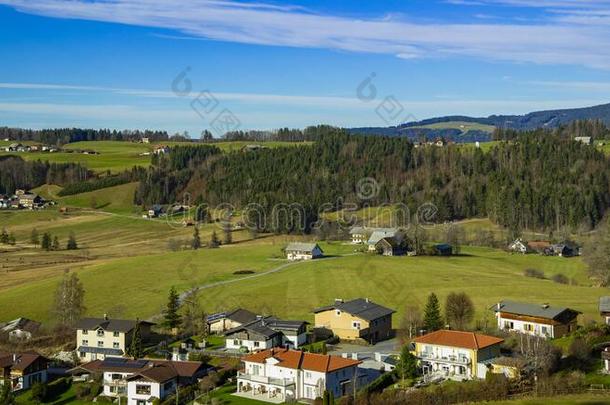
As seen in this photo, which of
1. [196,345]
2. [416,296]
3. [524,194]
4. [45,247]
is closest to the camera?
[196,345]

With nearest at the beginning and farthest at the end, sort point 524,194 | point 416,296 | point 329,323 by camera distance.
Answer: point 329,323
point 416,296
point 524,194

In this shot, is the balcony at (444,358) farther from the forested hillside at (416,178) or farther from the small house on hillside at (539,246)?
the forested hillside at (416,178)

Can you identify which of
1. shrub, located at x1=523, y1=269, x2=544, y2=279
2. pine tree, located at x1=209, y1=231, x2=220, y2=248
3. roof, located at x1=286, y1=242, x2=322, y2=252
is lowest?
pine tree, located at x1=209, y1=231, x2=220, y2=248

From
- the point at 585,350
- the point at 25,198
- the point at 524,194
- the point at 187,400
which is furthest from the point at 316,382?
the point at 25,198

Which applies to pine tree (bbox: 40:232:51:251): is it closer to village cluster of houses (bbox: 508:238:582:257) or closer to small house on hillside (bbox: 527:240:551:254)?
village cluster of houses (bbox: 508:238:582:257)

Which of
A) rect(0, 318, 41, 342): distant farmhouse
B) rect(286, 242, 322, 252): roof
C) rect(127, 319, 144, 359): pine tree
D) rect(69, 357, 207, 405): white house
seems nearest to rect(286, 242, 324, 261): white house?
rect(286, 242, 322, 252): roof

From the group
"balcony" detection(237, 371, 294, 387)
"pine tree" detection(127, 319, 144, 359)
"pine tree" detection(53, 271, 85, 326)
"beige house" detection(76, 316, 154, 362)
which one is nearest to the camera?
"balcony" detection(237, 371, 294, 387)

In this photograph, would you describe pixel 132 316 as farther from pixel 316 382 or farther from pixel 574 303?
pixel 574 303
